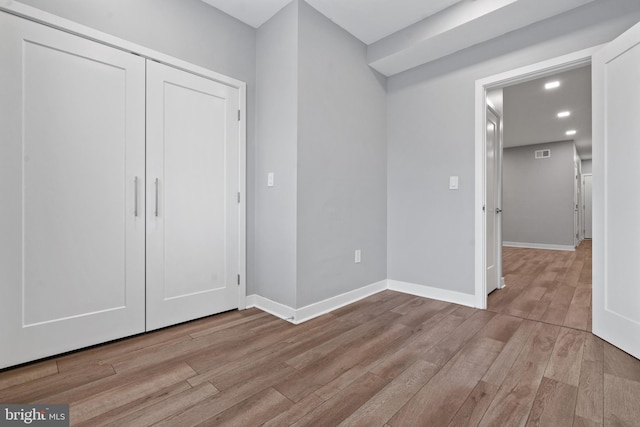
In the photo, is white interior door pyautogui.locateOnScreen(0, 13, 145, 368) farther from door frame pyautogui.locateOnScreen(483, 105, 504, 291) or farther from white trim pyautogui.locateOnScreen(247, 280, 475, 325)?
door frame pyautogui.locateOnScreen(483, 105, 504, 291)

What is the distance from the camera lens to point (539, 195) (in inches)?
290

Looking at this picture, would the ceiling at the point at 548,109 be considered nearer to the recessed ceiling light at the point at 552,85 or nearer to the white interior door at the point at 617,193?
the recessed ceiling light at the point at 552,85

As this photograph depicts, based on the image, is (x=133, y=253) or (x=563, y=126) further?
(x=563, y=126)

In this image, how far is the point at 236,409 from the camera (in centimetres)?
138

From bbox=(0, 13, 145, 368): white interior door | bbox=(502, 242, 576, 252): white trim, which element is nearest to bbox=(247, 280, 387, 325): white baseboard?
bbox=(0, 13, 145, 368): white interior door

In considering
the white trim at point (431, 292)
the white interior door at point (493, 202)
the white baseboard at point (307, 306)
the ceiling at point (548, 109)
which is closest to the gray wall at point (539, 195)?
the ceiling at point (548, 109)

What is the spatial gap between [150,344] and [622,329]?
125 inches

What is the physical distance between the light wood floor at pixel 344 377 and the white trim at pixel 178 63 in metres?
0.67

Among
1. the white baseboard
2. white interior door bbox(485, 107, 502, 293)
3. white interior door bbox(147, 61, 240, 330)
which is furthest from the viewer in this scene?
white interior door bbox(485, 107, 502, 293)

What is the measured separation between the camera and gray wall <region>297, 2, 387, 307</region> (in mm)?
2553

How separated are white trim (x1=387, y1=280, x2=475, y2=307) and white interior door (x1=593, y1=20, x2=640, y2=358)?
3.00ft

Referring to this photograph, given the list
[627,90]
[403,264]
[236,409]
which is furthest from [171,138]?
[627,90]

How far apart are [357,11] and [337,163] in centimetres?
134

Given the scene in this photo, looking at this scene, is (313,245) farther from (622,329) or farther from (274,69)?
(622,329)
